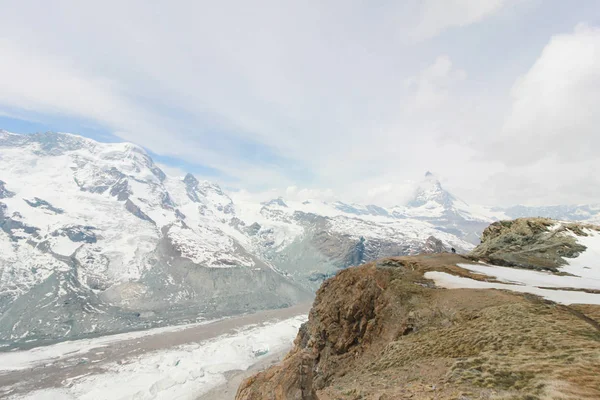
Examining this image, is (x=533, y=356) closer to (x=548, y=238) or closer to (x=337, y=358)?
(x=337, y=358)

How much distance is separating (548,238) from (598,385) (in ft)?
181

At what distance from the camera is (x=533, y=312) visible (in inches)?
875

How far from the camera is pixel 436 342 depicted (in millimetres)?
22406

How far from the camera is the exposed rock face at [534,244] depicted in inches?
1900

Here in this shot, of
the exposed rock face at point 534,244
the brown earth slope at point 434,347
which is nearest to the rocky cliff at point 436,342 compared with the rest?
the brown earth slope at point 434,347

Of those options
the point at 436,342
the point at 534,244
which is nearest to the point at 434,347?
the point at 436,342

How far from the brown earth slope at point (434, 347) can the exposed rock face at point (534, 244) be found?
16757mm

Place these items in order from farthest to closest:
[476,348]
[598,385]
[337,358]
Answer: [337,358] → [476,348] → [598,385]

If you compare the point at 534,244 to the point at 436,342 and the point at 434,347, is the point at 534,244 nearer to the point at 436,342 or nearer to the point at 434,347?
the point at 436,342

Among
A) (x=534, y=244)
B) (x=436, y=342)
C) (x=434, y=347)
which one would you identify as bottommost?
(x=434, y=347)

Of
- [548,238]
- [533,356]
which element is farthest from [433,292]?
[548,238]

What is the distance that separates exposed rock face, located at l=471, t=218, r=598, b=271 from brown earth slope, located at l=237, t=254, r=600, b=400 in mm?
16757

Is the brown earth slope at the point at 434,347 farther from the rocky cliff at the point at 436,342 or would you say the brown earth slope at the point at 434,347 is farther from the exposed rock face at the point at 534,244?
the exposed rock face at the point at 534,244

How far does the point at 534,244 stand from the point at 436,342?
156 ft
